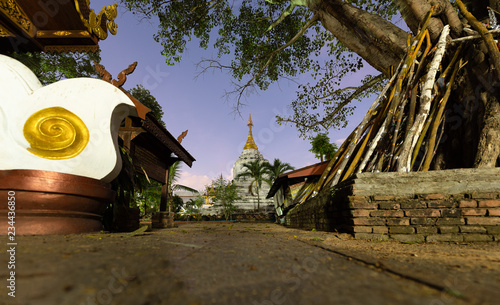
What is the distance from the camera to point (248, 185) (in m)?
34.2

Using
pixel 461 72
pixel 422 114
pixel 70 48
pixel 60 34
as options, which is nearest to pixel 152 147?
pixel 70 48

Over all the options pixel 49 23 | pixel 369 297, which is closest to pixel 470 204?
pixel 369 297

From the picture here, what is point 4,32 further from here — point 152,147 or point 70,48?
point 152,147

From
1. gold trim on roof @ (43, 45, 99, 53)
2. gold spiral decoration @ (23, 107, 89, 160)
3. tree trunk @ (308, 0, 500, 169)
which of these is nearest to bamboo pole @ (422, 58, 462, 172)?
tree trunk @ (308, 0, 500, 169)

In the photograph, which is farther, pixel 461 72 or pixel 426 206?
pixel 461 72

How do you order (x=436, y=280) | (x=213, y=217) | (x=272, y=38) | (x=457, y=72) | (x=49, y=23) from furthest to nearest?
1. (x=213, y=217)
2. (x=272, y=38)
3. (x=457, y=72)
4. (x=49, y=23)
5. (x=436, y=280)

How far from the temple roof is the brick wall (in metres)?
4.14

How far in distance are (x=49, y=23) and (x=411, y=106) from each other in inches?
222

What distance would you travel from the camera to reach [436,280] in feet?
3.24

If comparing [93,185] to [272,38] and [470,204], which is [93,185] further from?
[272,38]

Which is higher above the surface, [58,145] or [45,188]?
[58,145]

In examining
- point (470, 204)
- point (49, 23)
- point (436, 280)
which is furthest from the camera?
point (49, 23)

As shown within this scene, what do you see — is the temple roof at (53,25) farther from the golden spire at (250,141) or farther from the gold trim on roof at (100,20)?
the golden spire at (250,141)

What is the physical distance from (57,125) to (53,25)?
81.7 inches
